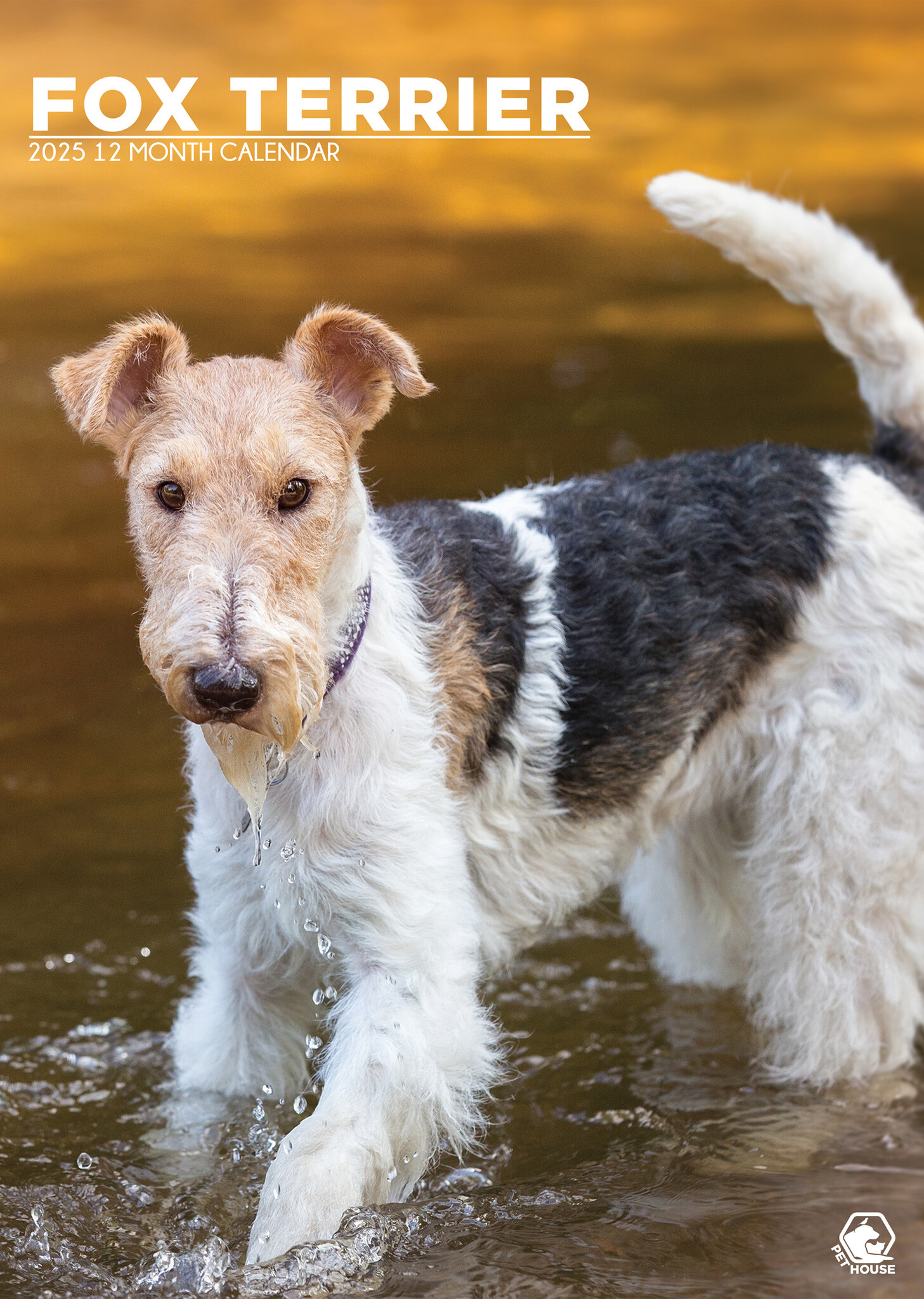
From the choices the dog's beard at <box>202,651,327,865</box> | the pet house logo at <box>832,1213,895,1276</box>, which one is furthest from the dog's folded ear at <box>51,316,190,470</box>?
the pet house logo at <box>832,1213,895,1276</box>

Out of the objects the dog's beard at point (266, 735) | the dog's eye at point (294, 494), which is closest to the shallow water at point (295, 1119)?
the dog's beard at point (266, 735)

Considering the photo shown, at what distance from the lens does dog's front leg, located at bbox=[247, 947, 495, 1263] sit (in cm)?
351

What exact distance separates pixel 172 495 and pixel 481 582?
119 centimetres

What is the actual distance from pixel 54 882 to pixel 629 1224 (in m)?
3.45

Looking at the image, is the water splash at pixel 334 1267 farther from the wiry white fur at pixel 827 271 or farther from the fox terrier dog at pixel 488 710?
the wiry white fur at pixel 827 271

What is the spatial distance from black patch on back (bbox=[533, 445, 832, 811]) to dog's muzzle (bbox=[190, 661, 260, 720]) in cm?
151

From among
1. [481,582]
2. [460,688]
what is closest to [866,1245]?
[460,688]

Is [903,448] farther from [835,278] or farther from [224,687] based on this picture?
[224,687]

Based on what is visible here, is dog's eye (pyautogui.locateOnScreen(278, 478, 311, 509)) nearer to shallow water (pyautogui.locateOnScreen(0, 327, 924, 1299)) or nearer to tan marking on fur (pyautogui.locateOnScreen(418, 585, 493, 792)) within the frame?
tan marking on fur (pyautogui.locateOnScreen(418, 585, 493, 792))

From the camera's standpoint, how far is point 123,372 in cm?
361

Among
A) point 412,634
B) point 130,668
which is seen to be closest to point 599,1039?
point 412,634

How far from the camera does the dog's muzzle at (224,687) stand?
295cm

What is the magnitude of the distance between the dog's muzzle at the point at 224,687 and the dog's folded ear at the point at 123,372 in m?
0.91

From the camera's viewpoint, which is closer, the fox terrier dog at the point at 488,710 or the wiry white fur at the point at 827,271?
the fox terrier dog at the point at 488,710
